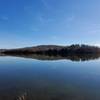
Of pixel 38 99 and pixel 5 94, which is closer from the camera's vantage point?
pixel 38 99

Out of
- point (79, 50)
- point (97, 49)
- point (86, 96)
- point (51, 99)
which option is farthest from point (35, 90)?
point (97, 49)

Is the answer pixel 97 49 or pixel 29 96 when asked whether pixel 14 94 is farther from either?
pixel 97 49

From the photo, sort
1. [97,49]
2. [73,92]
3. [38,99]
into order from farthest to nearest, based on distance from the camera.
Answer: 1. [97,49]
2. [73,92]
3. [38,99]

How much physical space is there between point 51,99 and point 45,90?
7.72 feet

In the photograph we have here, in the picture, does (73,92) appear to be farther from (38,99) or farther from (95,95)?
(38,99)

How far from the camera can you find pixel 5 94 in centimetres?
1258

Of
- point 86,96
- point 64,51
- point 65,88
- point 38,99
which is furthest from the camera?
point 64,51

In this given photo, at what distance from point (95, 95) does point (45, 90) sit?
3.98 meters

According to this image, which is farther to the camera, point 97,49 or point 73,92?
point 97,49

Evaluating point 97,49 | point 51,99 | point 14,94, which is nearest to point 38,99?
point 51,99

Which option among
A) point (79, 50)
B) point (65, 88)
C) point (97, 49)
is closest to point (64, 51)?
point (79, 50)

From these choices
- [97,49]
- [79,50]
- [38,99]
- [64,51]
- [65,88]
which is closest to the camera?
[38,99]

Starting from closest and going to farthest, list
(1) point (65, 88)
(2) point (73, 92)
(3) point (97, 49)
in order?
1. (2) point (73, 92)
2. (1) point (65, 88)
3. (3) point (97, 49)

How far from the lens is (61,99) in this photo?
11523mm
